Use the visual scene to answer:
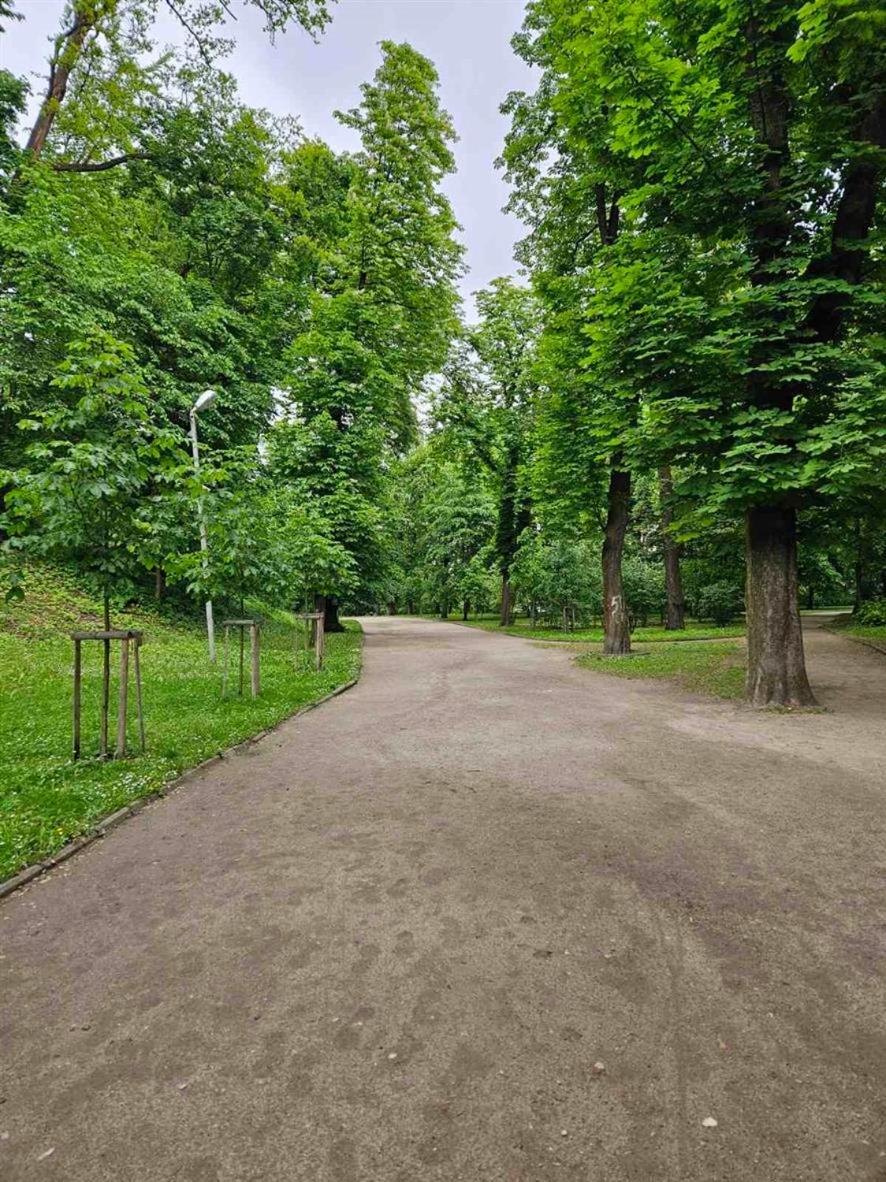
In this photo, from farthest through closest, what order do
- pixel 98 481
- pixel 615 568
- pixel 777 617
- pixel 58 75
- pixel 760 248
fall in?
pixel 615 568 → pixel 58 75 → pixel 777 617 → pixel 760 248 → pixel 98 481

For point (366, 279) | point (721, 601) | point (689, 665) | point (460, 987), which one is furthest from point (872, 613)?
point (460, 987)

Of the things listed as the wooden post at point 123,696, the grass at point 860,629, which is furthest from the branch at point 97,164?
the grass at point 860,629

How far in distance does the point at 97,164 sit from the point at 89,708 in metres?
15.8

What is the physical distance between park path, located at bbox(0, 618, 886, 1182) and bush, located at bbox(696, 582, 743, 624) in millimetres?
20594

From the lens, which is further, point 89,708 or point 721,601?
point 721,601

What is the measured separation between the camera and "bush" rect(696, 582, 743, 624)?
2416 centimetres

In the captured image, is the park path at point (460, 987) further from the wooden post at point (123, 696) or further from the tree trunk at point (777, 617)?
the tree trunk at point (777, 617)

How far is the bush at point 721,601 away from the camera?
951 inches

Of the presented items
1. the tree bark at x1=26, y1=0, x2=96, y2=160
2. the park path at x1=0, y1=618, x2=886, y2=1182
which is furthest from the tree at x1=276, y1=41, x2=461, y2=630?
the park path at x1=0, y1=618, x2=886, y2=1182

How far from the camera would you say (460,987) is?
8.27 ft

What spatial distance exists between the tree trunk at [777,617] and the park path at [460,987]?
3380 mm

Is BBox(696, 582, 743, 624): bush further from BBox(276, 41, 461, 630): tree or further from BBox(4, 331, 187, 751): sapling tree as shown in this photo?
BBox(4, 331, 187, 751): sapling tree

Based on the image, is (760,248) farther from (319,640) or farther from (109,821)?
(109,821)

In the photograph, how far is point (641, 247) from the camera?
27.7 ft
